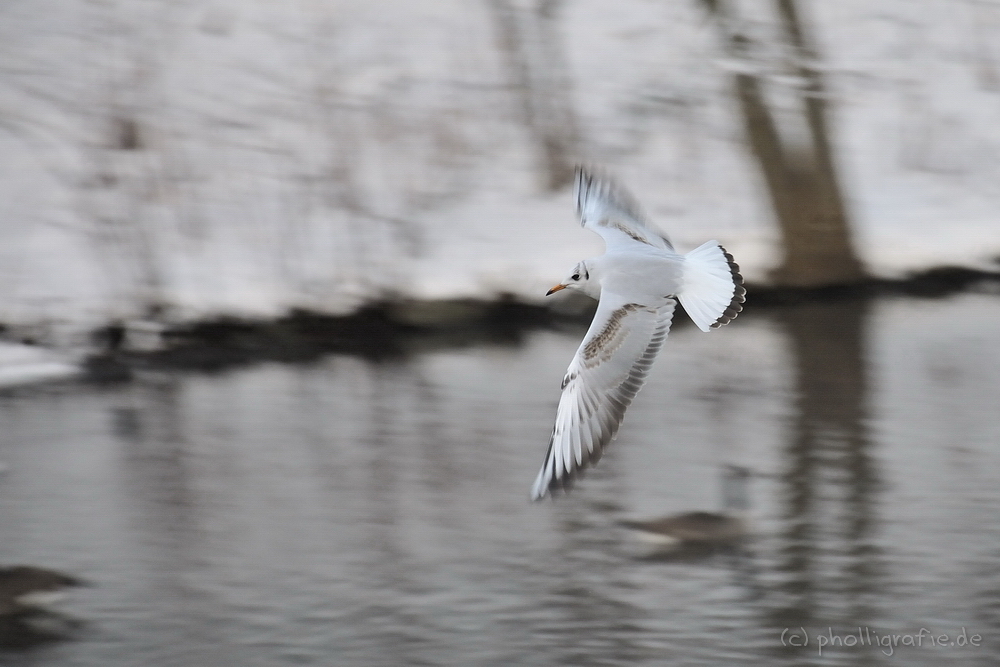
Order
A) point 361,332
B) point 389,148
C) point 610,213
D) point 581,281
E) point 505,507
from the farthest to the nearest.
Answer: point 389,148 < point 361,332 < point 505,507 < point 610,213 < point 581,281

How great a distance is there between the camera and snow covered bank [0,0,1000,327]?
43.9ft

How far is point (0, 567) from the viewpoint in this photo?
7285mm

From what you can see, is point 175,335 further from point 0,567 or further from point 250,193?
Result: point 0,567

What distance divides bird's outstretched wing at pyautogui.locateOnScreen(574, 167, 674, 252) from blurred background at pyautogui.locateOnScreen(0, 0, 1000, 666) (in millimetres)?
1894

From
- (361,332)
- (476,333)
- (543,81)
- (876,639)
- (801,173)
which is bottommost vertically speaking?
(476,333)

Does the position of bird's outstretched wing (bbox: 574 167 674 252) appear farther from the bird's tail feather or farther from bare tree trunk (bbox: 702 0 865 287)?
bare tree trunk (bbox: 702 0 865 287)

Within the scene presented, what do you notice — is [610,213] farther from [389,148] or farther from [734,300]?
[389,148]

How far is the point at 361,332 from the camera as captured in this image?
12.9 m

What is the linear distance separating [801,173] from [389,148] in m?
4.39

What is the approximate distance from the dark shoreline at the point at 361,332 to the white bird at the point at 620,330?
21.4 feet

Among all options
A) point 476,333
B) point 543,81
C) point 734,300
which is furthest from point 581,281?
point 543,81

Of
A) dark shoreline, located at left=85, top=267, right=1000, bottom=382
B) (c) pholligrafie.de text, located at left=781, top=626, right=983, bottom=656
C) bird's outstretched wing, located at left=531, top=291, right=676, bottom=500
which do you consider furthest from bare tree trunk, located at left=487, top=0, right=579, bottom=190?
bird's outstretched wing, located at left=531, top=291, right=676, bottom=500

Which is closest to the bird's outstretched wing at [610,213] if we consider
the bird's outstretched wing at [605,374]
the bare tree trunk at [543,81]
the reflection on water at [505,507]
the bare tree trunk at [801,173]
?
the bird's outstretched wing at [605,374]

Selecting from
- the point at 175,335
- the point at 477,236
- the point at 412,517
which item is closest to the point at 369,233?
the point at 477,236
